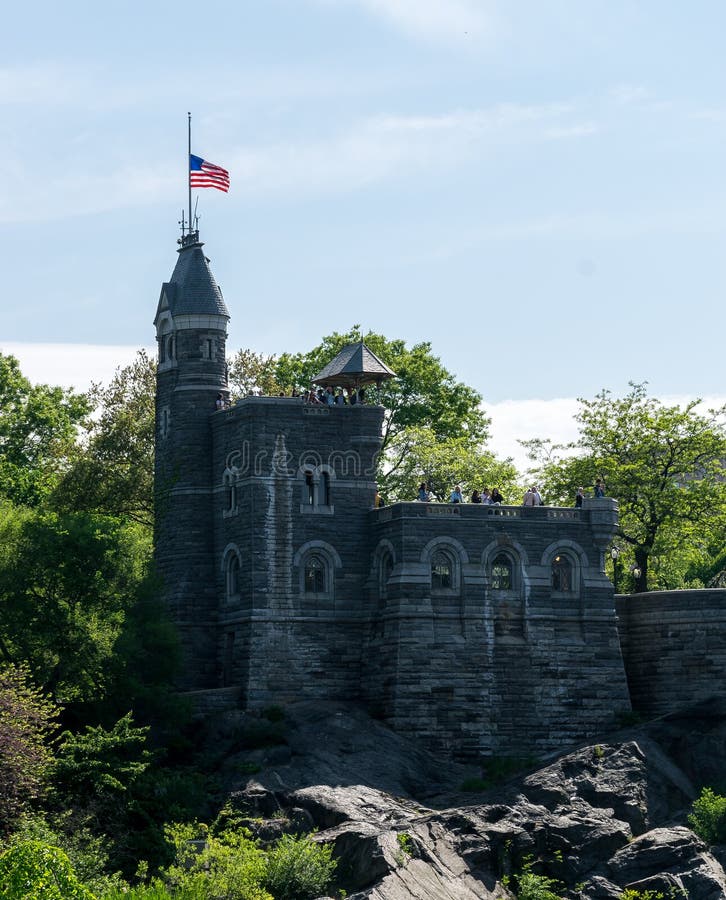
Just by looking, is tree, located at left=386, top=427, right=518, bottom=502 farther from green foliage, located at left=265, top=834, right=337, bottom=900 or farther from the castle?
green foliage, located at left=265, top=834, right=337, bottom=900

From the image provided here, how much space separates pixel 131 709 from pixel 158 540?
12.1 metres


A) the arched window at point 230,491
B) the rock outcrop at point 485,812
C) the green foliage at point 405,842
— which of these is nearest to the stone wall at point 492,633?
the rock outcrop at point 485,812

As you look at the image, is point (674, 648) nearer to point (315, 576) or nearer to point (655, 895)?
point (315, 576)

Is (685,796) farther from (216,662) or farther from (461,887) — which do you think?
(216,662)

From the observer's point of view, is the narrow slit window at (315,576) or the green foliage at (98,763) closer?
the green foliage at (98,763)

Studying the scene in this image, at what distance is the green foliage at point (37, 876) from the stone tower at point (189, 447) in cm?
2520

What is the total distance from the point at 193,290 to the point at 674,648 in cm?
2366

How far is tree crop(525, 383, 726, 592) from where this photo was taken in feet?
291

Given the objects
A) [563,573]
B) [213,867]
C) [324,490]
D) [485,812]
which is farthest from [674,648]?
[213,867]

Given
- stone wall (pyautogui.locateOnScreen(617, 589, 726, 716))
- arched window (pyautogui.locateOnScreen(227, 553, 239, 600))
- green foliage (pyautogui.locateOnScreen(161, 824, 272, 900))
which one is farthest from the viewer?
stone wall (pyautogui.locateOnScreen(617, 589, 726, 716))

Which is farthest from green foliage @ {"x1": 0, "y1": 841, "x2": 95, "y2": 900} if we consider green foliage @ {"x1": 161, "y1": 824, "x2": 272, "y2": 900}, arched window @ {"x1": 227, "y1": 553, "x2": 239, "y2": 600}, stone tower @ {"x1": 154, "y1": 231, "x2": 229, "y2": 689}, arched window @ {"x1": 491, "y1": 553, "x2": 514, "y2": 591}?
arched window @ {"x1": 491, "y1": 553, "x2": 514, "y2": 591}

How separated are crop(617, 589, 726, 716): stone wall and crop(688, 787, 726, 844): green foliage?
771cm

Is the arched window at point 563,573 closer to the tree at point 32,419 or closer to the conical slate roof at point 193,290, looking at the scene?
the conical slate roof at point 193,290

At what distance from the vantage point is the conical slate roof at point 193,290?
82.1m
